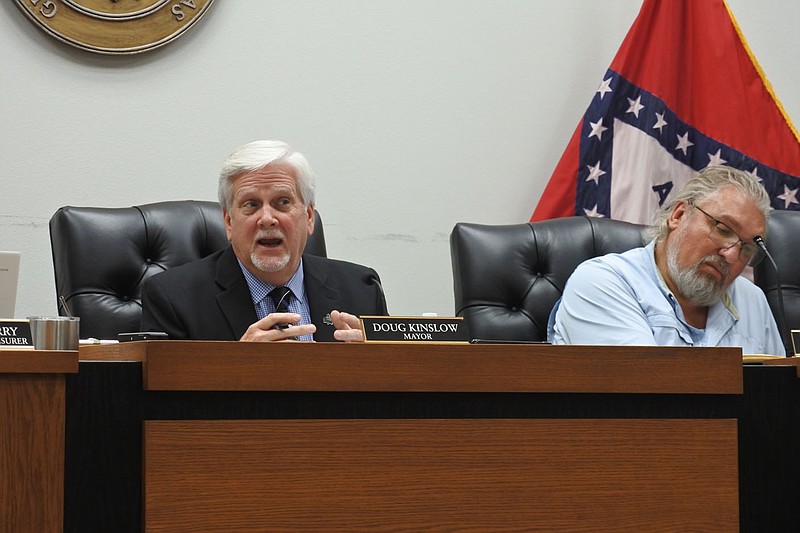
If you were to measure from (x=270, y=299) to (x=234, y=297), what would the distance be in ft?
0.32

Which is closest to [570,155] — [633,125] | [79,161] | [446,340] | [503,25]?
[633,125]

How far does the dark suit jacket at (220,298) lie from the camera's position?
2.22m

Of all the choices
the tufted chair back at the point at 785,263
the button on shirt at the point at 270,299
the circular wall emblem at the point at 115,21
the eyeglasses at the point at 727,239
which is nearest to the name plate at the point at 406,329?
the button on shirt at the point at 270,299

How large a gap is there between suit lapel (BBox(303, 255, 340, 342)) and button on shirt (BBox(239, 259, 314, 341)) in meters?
0.01

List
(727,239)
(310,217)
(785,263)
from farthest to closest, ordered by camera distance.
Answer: (785,263) < (727,239) < (310,217)

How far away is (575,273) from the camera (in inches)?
105

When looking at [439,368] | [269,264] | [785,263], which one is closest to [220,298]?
[269,264]

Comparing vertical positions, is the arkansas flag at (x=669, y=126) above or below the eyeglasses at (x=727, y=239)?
above

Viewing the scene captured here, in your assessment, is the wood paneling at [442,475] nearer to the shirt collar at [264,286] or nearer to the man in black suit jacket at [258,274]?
the man in black suit jacket at [258,274]

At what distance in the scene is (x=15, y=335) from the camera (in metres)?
1.40

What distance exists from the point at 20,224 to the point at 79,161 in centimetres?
25

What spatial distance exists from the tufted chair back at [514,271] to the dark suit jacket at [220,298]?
0.33 m

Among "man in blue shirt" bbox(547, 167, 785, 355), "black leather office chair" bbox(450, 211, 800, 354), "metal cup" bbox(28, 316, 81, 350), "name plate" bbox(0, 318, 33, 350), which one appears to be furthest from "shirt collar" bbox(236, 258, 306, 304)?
"metal cup" bbox(28, 316, 81, 350)

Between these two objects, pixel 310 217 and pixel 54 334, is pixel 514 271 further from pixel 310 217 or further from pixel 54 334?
pixel 54 334
